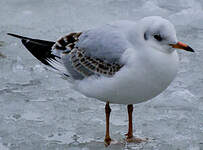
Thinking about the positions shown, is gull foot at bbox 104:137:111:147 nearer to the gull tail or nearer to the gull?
the gull

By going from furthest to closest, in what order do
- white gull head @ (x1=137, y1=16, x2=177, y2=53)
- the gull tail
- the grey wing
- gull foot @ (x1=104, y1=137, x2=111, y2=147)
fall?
the gull tail → gull foot @ (x1=104, y1=137, x2=111, y2=147) → the grey wing → white gull head @ (x1=137, y1=16, x2=177, y2=53)

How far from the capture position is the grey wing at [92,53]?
4000mm

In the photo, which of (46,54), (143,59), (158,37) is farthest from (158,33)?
(46,54)

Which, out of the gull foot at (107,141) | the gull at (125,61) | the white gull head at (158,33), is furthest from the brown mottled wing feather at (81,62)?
the gull foot at (107,141)

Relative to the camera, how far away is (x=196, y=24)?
278 inches

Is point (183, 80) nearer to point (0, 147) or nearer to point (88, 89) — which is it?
point (88, 89)

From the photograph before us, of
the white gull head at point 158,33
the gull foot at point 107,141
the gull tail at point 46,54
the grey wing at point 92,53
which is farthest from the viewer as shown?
the gull tail at point 46,54

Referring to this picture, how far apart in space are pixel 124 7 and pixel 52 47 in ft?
10.3

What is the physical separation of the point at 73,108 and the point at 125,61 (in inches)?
53.1

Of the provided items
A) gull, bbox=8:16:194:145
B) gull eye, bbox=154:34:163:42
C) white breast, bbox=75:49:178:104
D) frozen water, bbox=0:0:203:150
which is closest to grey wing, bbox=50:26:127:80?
gull, bbox=8:16:194:145

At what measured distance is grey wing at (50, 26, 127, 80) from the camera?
400 centimetres

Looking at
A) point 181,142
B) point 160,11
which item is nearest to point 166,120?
point 181,142

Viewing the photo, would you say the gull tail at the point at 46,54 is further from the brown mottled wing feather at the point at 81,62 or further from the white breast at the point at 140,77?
the white breast at the point at 140,77

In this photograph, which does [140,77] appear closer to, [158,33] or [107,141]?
[158,33]
